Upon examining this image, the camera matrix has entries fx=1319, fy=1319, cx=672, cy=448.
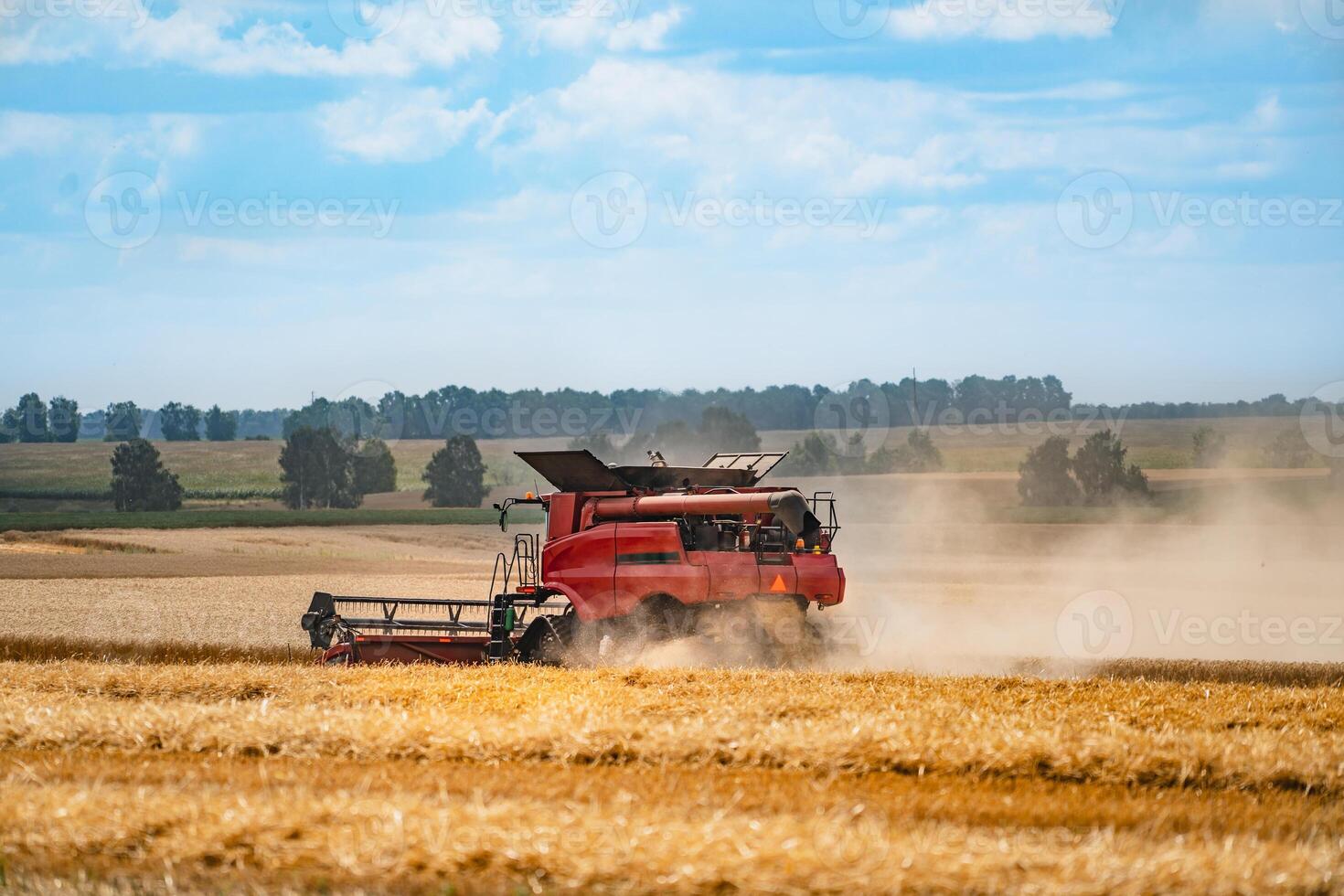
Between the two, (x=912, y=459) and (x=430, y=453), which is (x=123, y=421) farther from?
(x=912, y=459)

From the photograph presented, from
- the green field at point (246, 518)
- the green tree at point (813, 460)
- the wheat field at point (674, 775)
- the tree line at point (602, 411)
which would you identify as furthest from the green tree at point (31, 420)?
the wheat field at point (674, 775)

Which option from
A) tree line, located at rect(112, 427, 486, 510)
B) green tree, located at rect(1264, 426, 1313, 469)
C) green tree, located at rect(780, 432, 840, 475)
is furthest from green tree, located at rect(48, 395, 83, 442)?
green tree, located at rect(1264, 426, 1313, 469)

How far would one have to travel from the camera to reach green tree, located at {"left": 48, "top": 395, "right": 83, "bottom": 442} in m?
131

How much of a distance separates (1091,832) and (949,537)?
46.6 metres

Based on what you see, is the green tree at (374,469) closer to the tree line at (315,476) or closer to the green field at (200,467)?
the tree line at (315,476)

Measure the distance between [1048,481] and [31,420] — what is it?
4072 inches

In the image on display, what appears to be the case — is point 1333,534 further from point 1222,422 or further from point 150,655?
point 1222,422

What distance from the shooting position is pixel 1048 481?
6512cm

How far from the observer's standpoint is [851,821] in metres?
7.75

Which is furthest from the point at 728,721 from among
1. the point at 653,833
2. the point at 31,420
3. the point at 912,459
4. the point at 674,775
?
the point at 31,420

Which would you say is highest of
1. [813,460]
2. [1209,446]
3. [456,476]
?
[1209,446]

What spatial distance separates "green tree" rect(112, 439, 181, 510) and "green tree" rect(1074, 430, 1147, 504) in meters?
53.7

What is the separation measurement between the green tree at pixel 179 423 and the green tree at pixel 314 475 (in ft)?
198

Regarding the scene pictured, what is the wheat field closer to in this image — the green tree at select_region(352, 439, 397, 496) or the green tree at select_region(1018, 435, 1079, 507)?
the green tree at select_region(1018, 435, 1079, 507)
